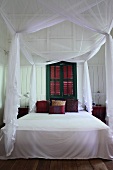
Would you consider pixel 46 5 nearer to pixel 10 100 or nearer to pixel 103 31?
pixel 103 31

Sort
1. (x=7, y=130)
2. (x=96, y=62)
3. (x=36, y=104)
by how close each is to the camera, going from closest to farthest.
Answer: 1. (x=7, y=130)
2. (x=36, y=104)
3. (x=96, y=62)

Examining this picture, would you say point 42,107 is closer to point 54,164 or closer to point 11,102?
point 11,102

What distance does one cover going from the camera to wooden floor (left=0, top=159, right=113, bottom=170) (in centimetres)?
228

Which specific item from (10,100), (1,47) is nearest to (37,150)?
(10,100)

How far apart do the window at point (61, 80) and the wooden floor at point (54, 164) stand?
2.83 meters

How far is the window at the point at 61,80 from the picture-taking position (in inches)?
206

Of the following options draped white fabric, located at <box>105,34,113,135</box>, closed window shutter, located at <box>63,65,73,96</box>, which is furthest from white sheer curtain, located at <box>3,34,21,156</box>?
closed window shutter, located at <box>63,65,73,96</box>

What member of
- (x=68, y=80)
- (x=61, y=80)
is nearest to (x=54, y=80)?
(x=61, y=80)

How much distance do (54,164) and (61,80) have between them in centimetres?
315

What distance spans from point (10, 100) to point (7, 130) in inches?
18.5

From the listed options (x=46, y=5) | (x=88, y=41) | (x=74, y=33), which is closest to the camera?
(x=46, y=5)

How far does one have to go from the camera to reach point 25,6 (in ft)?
8.41

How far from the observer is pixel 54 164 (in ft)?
7.88

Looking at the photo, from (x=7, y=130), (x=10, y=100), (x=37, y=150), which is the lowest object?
(x=37, y=150)
